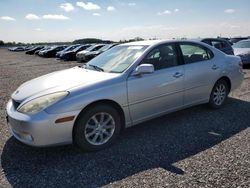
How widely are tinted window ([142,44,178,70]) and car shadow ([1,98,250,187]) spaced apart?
1.11 meters

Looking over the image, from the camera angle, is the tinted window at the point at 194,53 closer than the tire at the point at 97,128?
No

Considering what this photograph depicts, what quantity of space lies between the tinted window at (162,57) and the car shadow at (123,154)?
1.11 meters

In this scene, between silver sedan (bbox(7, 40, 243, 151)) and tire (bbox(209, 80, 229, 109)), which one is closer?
silver sedan (bbox(7, 40, 243, 151))

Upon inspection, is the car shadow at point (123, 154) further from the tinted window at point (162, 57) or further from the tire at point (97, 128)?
the tinted window at point (162, 57)

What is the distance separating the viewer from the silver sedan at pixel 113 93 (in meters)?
3.75

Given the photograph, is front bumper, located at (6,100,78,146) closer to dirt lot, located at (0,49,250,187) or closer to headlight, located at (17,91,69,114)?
headlight, located at (17,91,69,114)

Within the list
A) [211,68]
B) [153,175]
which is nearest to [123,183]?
[153,175]

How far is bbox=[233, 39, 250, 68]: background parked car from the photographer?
12531 mm

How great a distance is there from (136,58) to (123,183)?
7.02 ft

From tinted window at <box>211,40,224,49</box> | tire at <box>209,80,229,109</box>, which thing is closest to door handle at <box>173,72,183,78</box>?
tire at <box>209,80,229,109</box>

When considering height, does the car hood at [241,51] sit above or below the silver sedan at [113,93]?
above

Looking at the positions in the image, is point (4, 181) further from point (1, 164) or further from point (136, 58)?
point (136, 58)

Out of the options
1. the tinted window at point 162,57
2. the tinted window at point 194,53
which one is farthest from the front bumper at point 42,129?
the tinted window at point 194,53

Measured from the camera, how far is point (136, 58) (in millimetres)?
4664
